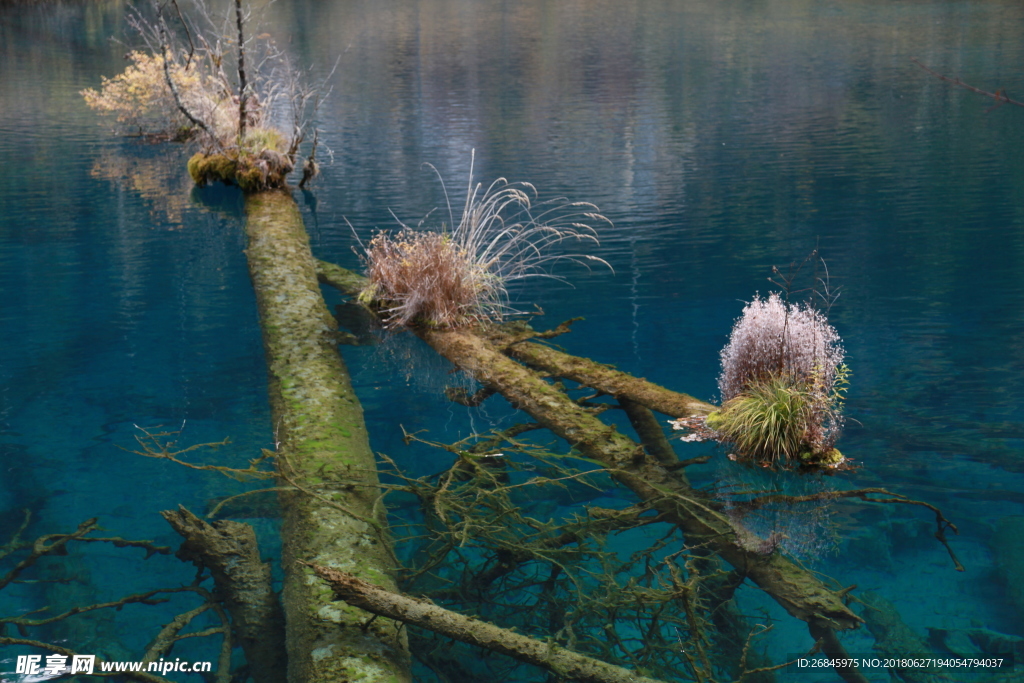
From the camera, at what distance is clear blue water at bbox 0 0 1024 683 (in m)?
5.62

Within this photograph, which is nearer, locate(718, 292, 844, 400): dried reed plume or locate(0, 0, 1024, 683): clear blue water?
locate(0, 0, 1024, 683): clear blue water

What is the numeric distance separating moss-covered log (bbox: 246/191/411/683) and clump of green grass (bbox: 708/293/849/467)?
254cm

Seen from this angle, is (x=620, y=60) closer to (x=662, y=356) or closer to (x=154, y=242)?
(x=154, y=242)

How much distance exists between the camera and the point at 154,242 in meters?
11.9

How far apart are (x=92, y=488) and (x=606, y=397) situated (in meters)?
3.84

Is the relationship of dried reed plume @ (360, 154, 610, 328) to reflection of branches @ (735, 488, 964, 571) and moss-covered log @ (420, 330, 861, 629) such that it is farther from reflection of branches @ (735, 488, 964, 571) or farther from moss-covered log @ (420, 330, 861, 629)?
reflection of branches @ (735, 488, 964, 571)

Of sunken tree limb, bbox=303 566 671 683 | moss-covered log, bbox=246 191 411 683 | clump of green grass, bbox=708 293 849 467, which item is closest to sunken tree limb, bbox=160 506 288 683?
moss-covered log, bbox=246 191 411 683

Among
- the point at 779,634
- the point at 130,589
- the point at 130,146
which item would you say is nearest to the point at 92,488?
the point at 130,589

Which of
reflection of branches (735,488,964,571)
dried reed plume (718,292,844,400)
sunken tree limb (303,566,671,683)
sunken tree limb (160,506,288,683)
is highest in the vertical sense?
dried reed plume (718,292,844,400)

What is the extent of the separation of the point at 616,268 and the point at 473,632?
7330 millimetres

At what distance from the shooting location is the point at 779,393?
591cm

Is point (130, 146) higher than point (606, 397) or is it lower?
higher

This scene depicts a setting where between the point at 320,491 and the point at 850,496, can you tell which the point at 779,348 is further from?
the point at 320,491

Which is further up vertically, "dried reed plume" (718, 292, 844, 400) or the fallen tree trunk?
"dried reed plume" (718, 292, 844, 400)
